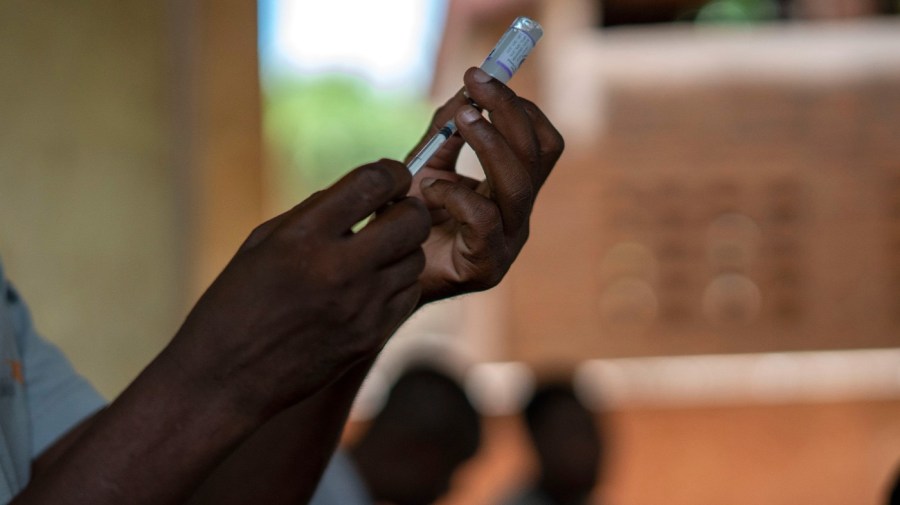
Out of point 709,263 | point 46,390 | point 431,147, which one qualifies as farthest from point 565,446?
point 709,263

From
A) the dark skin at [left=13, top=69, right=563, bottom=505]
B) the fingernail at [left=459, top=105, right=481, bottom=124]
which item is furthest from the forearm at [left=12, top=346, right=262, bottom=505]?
the fingernail at [left=459, top=105, right=481, bottom=124]

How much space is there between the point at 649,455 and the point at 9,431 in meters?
5.08

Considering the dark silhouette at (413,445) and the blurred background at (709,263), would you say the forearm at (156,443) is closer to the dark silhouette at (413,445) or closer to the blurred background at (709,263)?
the dark silhouette at (413,445)

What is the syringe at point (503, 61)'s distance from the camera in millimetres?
817

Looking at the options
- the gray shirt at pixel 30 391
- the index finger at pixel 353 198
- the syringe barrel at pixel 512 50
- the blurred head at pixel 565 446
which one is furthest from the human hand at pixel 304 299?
the blurred head at pixel 565 446

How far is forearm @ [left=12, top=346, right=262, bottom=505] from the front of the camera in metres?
0.63

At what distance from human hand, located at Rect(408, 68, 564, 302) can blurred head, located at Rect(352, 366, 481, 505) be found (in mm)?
1673

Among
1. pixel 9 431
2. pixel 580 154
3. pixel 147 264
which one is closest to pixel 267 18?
pixel 580 154

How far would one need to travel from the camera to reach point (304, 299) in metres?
0.61

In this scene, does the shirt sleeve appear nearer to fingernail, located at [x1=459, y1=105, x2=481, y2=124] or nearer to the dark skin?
the dark skin

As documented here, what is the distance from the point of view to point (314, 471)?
0.90 metres

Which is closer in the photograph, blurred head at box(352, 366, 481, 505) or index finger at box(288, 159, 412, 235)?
index finger at box(288, 159, 412, 235)

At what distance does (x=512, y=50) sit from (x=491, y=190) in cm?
13

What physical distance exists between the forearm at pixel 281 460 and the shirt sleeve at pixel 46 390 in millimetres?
144
